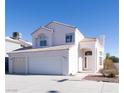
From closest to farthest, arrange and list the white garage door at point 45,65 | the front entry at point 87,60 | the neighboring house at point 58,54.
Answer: the neighboring house at point 58,54 → the white garage door at point 45,65 → the front entry at point 87,60

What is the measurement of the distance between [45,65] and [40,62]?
0.67m

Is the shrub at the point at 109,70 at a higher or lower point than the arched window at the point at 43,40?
lower

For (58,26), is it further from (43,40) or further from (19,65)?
(19,65)

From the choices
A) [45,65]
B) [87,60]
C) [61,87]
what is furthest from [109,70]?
[45,65]

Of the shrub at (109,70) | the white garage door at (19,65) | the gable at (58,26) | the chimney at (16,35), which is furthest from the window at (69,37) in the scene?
the chimney at (16,35)

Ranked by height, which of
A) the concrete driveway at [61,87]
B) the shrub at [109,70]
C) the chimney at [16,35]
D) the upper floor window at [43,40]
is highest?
the chimney at [16,35]

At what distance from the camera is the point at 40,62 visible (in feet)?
52.7

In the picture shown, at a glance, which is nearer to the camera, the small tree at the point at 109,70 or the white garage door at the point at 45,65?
the small tree at the point at 109,70

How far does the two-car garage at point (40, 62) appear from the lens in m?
14.6

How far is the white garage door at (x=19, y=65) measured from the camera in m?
17.3

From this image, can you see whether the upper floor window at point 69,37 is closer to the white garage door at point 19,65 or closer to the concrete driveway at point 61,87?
the white garage door at point 19,65

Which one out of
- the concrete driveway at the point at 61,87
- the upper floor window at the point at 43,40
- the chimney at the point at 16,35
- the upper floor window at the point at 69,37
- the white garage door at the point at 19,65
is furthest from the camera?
the chimney at the point at 16,35

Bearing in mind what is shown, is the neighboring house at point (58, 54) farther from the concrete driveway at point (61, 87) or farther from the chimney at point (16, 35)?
the chimney at point (16, 35)

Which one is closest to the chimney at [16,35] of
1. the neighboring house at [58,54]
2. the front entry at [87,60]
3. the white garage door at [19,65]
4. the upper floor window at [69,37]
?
the neighboring house at [58,54]
